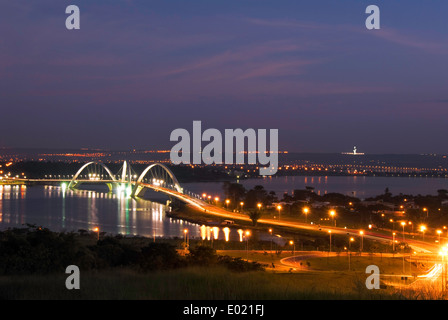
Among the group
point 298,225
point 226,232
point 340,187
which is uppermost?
point 340,187

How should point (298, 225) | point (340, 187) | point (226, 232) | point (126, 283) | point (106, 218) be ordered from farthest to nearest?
point (340, 187)
point (106, 218)
point (226, 232)
point (298, 225)
point (126, 283)

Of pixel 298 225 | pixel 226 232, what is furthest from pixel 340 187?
pixel 226 232

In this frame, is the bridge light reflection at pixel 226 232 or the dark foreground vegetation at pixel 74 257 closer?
the dark foreground vegetation at pixel 74 257

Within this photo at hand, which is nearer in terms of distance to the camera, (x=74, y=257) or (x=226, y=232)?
(x=74, y=257)

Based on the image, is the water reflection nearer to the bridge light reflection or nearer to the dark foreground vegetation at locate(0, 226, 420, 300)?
the bridge light reflection

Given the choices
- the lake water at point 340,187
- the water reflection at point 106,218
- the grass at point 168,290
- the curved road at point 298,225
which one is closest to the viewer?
the grass at point 168,290

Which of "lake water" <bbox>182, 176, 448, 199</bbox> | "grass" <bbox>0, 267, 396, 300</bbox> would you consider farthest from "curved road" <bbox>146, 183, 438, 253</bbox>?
"lake water" <bbox>182, 176, 448, 199</bbox>

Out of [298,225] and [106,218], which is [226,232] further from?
[106,218]

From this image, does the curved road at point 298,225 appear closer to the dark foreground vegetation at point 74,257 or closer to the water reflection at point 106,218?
the water reflection at point 106,218

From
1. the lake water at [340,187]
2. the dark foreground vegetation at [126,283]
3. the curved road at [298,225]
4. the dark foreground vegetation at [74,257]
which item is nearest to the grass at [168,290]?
the dark foreground vegetation at [126,283]

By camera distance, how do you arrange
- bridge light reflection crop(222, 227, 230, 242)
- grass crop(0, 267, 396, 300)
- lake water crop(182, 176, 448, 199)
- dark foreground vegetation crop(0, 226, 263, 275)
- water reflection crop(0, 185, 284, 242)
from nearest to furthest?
grass crop(0, 267, 396, 300), dark foreground vegetation crop(0, 226, 263, 275), bridge light reflection crop(222, 227, 230, 242), water reflection crop(0, 185, 284, 242), lake water crop(182, 176, 448, 199)
